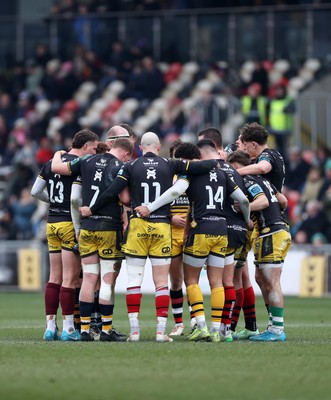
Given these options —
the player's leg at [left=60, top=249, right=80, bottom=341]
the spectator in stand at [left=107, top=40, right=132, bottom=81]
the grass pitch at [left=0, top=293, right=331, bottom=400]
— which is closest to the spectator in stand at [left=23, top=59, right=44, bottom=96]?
the spectator in stand at [left=107, top=40, right=132, bottom=81]

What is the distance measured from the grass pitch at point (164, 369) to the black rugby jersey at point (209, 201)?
126cm

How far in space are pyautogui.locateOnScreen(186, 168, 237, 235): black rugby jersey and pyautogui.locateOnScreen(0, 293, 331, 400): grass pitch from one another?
1.26 m

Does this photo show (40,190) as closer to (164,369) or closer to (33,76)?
(164,369)

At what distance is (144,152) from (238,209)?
1.34 meters

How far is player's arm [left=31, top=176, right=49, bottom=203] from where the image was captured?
13.9 meters

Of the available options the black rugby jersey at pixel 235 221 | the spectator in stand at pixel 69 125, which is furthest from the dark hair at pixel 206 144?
the spectator in stand at pixel 69 125

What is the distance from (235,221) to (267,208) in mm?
393

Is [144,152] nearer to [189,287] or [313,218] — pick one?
[189,287]

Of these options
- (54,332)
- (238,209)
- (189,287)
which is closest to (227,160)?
(238,209)

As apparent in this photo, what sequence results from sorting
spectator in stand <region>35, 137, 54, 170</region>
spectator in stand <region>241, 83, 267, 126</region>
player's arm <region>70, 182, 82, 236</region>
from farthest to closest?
spectator in stand <region>35, 137, 54, 170</region>, spectator in stand <region>241, 83, 267, 126</region>, player's arm <region>70, 182, 82, 236</region>

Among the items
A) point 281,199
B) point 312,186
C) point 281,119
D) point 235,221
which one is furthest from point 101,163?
point 281,119

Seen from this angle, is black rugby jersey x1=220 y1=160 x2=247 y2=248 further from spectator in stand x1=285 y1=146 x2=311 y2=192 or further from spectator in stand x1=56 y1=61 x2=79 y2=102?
spectator in stand x1=56 y1=61 x2=79 y2=102

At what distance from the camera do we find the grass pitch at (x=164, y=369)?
9023 mm

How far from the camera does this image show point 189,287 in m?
13.3
